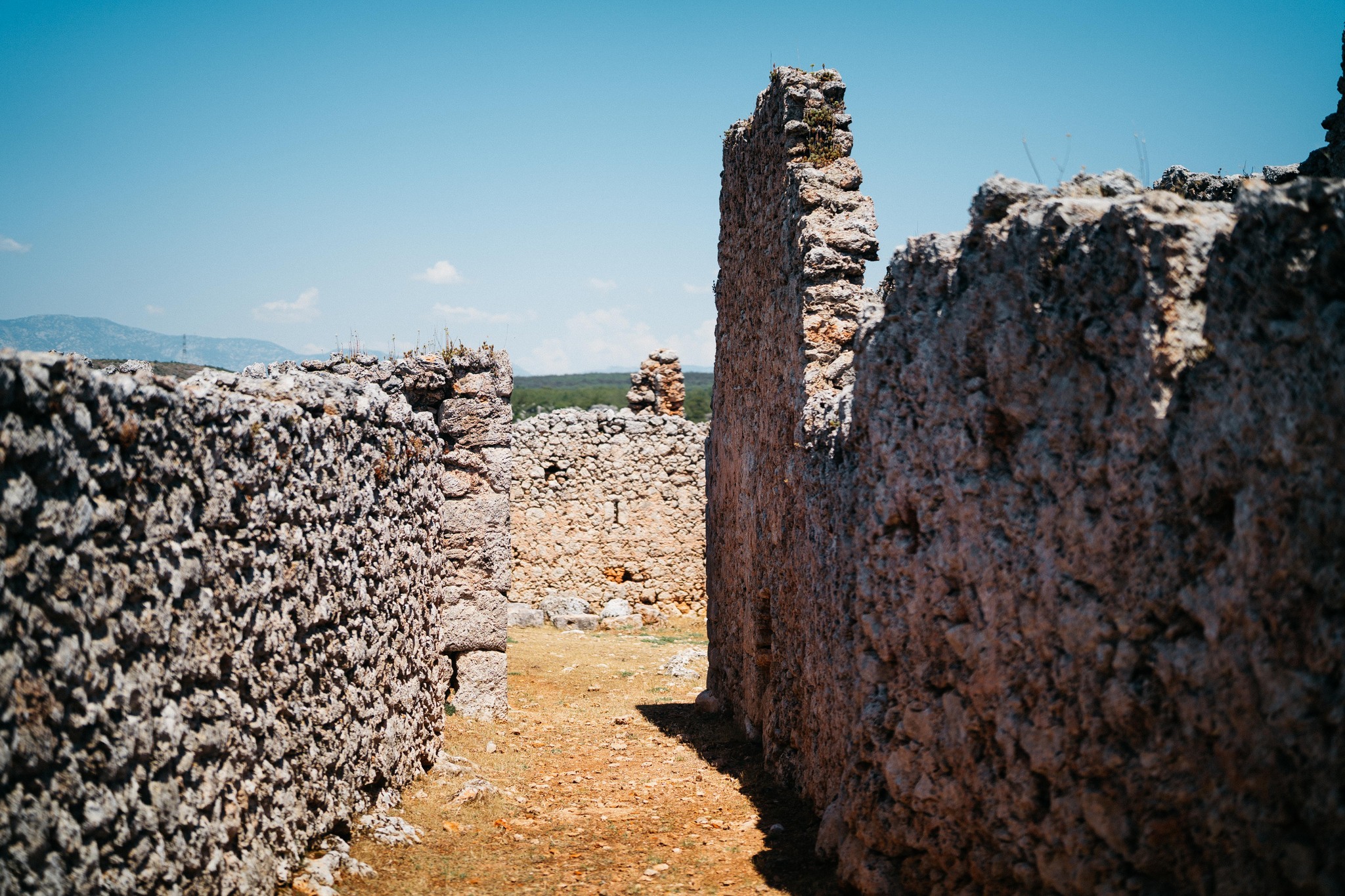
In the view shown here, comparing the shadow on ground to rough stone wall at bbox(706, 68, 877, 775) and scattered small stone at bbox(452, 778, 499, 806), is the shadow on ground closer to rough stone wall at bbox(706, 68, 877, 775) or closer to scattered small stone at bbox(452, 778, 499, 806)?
rough stone wall at bbox(706, 68, 877, 775)

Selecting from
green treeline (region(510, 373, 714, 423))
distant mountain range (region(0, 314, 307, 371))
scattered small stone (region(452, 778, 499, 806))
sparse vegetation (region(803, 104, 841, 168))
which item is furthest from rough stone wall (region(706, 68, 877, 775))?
green treeline (region(510, 373, 714, 423))

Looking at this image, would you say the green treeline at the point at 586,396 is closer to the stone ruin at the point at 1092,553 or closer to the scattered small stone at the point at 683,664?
the scattered small stone at the point at 683,664

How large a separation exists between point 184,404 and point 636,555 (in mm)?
12047

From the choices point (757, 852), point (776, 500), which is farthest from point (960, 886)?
point (776, 500)

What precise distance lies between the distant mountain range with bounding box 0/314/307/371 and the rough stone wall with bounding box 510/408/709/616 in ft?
15.5

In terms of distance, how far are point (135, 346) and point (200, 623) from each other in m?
8.42

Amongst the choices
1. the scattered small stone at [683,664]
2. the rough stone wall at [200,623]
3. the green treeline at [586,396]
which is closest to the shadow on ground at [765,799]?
the scattered small stone at [683,664]

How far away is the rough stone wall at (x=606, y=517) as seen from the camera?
15297mm

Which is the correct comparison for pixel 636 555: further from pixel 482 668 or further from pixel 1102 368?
pixel 1102 368

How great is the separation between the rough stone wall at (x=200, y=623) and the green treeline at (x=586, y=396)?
21239 mm

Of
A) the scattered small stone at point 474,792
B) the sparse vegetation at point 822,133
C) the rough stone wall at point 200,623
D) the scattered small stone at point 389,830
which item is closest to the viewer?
the rough stone wall at point 200,623

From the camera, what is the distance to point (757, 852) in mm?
5031

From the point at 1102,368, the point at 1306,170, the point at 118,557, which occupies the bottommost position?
the point at 118,557

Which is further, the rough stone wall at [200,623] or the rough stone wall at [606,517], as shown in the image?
the rough stone wall at [606,517]
